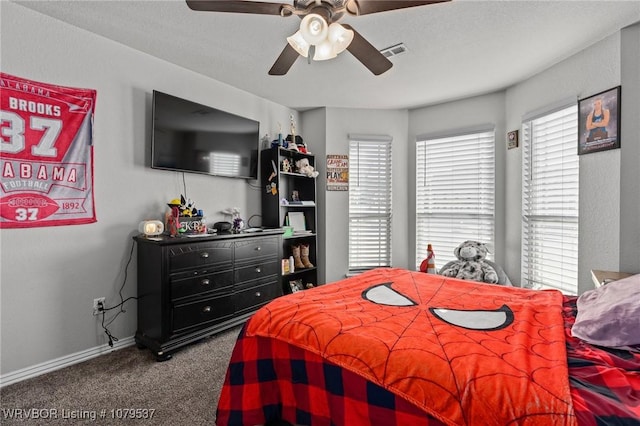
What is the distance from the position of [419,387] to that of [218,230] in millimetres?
2489

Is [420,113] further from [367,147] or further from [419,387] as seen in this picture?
[419,387]

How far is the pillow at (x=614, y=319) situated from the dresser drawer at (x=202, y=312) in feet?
7.95

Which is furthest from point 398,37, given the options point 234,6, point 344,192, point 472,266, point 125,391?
point 125,391

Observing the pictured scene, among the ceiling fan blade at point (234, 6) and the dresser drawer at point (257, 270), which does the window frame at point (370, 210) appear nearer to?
the dresser drawer at point (257, 270)

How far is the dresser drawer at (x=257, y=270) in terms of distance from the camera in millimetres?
2889

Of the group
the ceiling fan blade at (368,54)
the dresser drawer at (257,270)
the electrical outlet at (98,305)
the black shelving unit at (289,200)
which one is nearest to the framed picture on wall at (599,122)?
the ceiling fan blade at (368,54)

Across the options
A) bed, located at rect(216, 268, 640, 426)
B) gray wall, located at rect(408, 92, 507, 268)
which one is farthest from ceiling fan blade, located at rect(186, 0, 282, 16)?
gray wall, located at rect(408, 92, 507, 268)

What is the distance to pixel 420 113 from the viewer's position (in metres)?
4.12

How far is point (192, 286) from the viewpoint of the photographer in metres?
2.51

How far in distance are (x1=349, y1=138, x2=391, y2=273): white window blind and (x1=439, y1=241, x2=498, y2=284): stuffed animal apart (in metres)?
0.97

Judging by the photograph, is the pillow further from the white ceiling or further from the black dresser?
the black dresser

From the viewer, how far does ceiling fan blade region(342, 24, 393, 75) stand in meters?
1.68

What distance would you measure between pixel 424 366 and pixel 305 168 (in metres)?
3.07

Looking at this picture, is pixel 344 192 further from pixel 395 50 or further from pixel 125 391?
pixel 125 391
